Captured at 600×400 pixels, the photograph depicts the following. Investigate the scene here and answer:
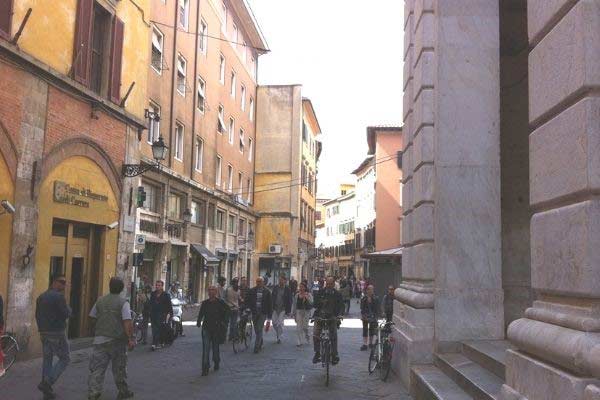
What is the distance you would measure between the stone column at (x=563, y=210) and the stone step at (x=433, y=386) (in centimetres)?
230

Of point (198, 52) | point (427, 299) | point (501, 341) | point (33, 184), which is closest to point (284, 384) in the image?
point (427, 299)

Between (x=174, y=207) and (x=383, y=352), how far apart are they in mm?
18141

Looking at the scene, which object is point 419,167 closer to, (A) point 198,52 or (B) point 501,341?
(B) point 501,341

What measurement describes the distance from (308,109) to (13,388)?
162 ft

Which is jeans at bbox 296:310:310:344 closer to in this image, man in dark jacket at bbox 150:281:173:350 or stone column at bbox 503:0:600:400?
man in dark jacket at bbox 150:281:173:350

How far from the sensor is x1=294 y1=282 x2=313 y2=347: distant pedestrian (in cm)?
1593

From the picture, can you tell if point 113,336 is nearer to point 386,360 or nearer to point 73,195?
point 386,360

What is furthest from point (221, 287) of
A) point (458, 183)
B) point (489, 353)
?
point (489, 353)

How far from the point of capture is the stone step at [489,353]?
6.50 metres

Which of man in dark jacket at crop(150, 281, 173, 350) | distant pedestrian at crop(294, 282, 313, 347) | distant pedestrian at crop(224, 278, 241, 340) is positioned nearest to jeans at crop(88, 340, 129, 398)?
man in dark jacket at crop(150, 281, 173, 350)

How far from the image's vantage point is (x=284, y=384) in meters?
10.4

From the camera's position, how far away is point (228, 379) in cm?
1088

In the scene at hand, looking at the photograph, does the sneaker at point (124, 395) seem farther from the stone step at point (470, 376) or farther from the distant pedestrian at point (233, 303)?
the distant pedestrian at point (233, 303)

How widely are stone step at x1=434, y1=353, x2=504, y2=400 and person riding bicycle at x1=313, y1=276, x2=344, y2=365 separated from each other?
9.75 feet
